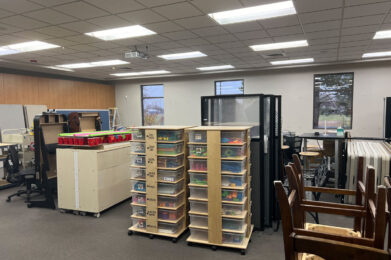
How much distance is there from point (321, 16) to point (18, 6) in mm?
4101

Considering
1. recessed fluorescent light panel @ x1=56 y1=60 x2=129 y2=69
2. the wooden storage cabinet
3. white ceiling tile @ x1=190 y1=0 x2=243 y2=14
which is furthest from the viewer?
recessed fluorescent light panel @ x1=56 y1=60 x2=129 y2=69

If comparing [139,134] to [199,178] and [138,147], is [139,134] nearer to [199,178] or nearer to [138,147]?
[138,147]

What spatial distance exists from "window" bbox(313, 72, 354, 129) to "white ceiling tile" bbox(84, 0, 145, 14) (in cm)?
639

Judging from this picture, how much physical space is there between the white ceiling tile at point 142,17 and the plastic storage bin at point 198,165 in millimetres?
2145

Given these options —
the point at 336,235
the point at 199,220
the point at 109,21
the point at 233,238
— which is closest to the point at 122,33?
the point at 109,21

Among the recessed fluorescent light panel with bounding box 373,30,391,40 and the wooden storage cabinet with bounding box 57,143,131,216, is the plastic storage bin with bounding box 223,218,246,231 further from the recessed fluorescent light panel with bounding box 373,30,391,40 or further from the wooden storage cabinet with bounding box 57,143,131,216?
the recessed fluorescent light panel with bounding box 373,30,391,40

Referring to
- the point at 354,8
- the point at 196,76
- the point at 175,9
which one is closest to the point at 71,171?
the point at 175,9

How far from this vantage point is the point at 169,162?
3105 mm

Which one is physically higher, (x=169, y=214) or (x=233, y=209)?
(x=233, y=209)

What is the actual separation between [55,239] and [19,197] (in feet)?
7.51

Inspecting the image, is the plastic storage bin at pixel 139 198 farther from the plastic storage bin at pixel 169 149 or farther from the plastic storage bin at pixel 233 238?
the plastic storage bin at pixel 233 238

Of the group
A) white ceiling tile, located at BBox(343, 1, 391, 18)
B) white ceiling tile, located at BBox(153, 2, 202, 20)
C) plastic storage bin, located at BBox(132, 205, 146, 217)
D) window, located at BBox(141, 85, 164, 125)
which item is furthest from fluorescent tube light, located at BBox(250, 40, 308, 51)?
window, located at BBox(141, 85, 164, 125)

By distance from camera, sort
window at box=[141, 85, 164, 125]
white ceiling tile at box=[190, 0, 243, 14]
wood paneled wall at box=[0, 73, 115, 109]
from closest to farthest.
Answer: white ceiling tile at box=[190, 0, 243, 14], wood paneled wall at box=[0, 73, 115, 109], window at box=[141, 85, 164, 125]

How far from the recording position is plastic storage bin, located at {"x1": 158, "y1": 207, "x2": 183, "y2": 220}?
3.12 meters
